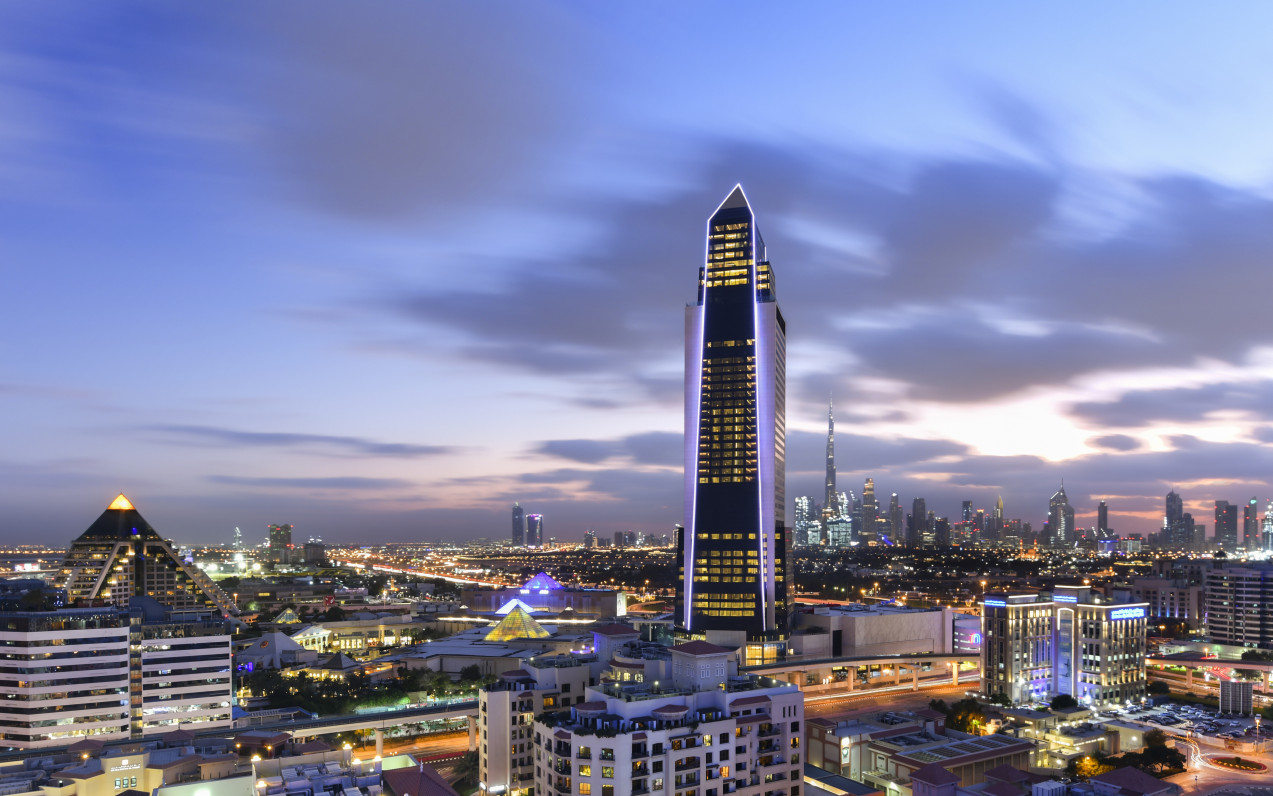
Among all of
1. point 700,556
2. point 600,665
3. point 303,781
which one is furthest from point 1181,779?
point 700,556

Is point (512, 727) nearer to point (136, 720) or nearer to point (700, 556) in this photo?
point (136, 720)

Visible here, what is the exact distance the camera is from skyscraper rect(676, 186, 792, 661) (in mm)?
116188

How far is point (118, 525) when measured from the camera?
407 feet

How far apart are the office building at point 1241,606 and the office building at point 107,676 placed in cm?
11721

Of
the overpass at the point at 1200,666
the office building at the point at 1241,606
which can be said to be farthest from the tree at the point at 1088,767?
the office building at the point at 1241,606

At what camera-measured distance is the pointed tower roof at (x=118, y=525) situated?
405ft

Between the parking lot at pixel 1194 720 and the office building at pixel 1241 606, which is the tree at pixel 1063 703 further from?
the office building at pixel 1241 606

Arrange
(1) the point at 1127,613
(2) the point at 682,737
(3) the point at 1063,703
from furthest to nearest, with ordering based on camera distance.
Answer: (1) the point at 1127,613 → (3) the point at 1063,703 → (2) the point at 682,737

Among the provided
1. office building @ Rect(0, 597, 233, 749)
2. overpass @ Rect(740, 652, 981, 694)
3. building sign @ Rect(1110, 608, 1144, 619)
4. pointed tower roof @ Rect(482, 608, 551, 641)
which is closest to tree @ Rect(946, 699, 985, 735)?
building sign @ Rect(1110, 608, 1144, 619)

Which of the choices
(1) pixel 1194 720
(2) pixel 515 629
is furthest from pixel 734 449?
(1) pixel 1194 720

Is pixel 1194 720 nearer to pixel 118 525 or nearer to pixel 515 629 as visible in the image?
pixel 515 629

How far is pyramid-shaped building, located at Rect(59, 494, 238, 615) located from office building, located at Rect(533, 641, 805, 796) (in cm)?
8790

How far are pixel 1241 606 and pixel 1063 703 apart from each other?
201 ft

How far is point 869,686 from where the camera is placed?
104250mm
